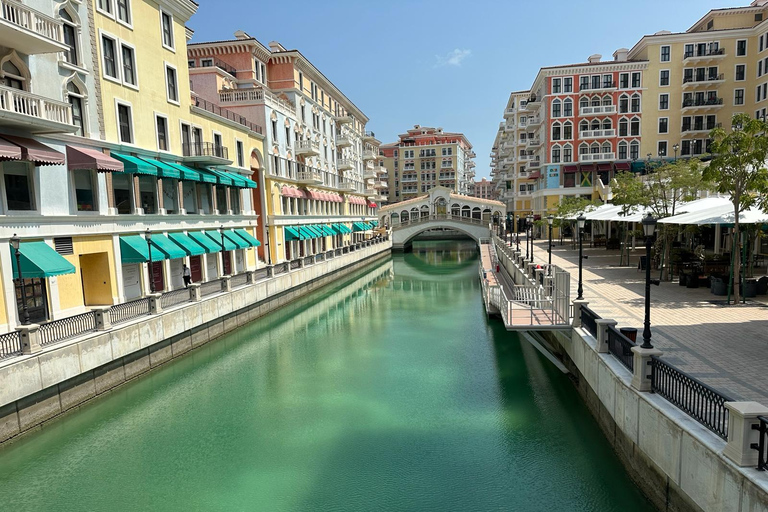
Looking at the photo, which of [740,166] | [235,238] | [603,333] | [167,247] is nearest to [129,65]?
[167,247]

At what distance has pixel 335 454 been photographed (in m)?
10.9

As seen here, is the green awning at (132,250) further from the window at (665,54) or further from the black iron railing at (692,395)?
the window at (665,54)

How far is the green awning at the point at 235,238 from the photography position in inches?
1086

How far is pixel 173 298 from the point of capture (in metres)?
19.0

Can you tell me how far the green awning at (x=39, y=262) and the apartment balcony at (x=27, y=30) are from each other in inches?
254

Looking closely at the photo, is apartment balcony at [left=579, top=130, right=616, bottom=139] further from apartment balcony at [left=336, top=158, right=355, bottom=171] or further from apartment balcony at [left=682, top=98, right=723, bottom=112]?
apartment balcony at [left=336, top=158, right=355, bottom=171]

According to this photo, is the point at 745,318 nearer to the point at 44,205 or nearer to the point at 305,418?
the point at 305,418

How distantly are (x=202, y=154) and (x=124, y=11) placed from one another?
7.47 metres

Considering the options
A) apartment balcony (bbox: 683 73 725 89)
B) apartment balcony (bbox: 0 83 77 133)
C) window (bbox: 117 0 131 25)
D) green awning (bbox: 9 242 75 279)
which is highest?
apartment balcony (bbox: 683 73 725 89)

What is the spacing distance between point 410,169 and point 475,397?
9927 cm

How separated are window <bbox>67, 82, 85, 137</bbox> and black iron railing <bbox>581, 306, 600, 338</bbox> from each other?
19295mm

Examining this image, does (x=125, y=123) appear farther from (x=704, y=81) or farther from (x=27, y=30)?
(x=704, y=81)

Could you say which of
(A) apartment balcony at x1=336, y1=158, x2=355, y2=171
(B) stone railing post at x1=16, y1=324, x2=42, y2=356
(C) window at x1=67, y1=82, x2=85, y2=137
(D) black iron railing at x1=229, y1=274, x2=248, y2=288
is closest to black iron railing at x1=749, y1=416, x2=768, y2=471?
(B) stone railing post at x1=16, y1=324, x2=42, y2=356

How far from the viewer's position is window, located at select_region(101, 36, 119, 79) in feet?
63.7
